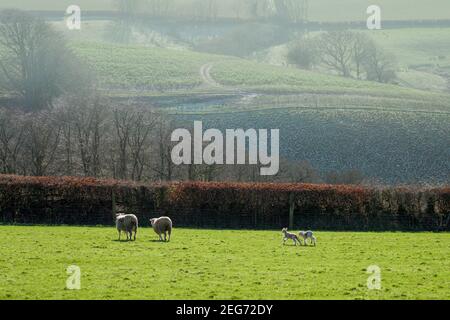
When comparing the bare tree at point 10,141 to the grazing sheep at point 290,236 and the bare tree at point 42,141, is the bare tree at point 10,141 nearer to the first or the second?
the bare tree at point 42,141

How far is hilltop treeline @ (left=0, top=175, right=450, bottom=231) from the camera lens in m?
47.8

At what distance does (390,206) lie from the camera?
48844 millimetres

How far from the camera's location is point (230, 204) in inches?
1923

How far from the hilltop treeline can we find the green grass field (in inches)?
400

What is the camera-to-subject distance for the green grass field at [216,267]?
20328 mm

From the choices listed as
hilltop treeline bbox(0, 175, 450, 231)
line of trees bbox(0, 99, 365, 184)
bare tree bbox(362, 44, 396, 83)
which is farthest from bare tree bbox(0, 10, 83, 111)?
bare tree bbox(362, 44, 396, 83)

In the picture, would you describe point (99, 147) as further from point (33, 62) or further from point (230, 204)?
point (33, 62)

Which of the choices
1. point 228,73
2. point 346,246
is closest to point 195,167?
point 346,246

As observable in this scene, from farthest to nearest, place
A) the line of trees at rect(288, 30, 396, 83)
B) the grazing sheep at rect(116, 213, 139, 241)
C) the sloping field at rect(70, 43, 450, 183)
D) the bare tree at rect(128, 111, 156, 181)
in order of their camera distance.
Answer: the line of trees at rect(288, 30, 396, 83) → the sloping field at rect(70, 43, 450, 183) → the bare tree at rect(128, 111, 156, 181) → the grazing sheep at rect(116, 213, 139, 241)

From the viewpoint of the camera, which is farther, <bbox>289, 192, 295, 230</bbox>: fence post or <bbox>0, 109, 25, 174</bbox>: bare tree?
<bbox>0, 109, 25, 174</bbox>: bare tree

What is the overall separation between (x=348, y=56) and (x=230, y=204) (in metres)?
123

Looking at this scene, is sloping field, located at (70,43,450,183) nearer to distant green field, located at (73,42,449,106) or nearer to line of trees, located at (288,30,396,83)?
distant green field, located at (73,42,449,106)

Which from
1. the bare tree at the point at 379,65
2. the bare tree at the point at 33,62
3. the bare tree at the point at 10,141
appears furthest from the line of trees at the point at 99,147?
the bare tree at the point at 379,65

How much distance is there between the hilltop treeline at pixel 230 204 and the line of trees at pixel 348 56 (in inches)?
4390
